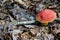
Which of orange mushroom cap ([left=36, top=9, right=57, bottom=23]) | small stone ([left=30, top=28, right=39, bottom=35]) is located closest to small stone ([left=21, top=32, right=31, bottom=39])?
small stone ([left=30, top=28, right=39, bottom=35])

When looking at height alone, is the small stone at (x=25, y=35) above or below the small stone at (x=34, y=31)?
below

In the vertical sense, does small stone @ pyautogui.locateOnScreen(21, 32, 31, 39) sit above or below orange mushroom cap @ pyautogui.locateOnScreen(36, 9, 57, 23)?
below

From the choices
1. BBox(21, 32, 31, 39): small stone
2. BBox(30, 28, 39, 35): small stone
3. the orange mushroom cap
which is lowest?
BBox(21, 32, 31, 39): small stone

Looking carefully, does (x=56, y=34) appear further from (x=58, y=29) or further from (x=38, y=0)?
(x=38, y=0)

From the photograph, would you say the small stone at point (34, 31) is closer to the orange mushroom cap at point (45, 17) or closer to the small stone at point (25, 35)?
the small stone at point (25, 35)

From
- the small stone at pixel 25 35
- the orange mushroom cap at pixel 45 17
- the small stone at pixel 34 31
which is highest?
the orange mushroom cap at pixel 45 17

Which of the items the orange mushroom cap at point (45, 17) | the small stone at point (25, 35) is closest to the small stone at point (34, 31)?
the small stone at point (25, 35)

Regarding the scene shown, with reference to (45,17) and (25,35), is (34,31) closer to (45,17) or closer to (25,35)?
(25,35)

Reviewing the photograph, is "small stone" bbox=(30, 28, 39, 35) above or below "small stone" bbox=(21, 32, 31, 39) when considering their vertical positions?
above

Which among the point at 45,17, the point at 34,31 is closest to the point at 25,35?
the point at 34,31

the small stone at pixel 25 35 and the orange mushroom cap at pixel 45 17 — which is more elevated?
the orange mushroom cap at pixel 45 17

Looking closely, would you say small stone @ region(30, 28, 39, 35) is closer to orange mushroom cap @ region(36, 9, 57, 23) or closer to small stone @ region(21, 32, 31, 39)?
small stone @ region(21, 32, 31, 39)

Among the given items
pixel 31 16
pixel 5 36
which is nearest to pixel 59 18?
pixel 31 16
